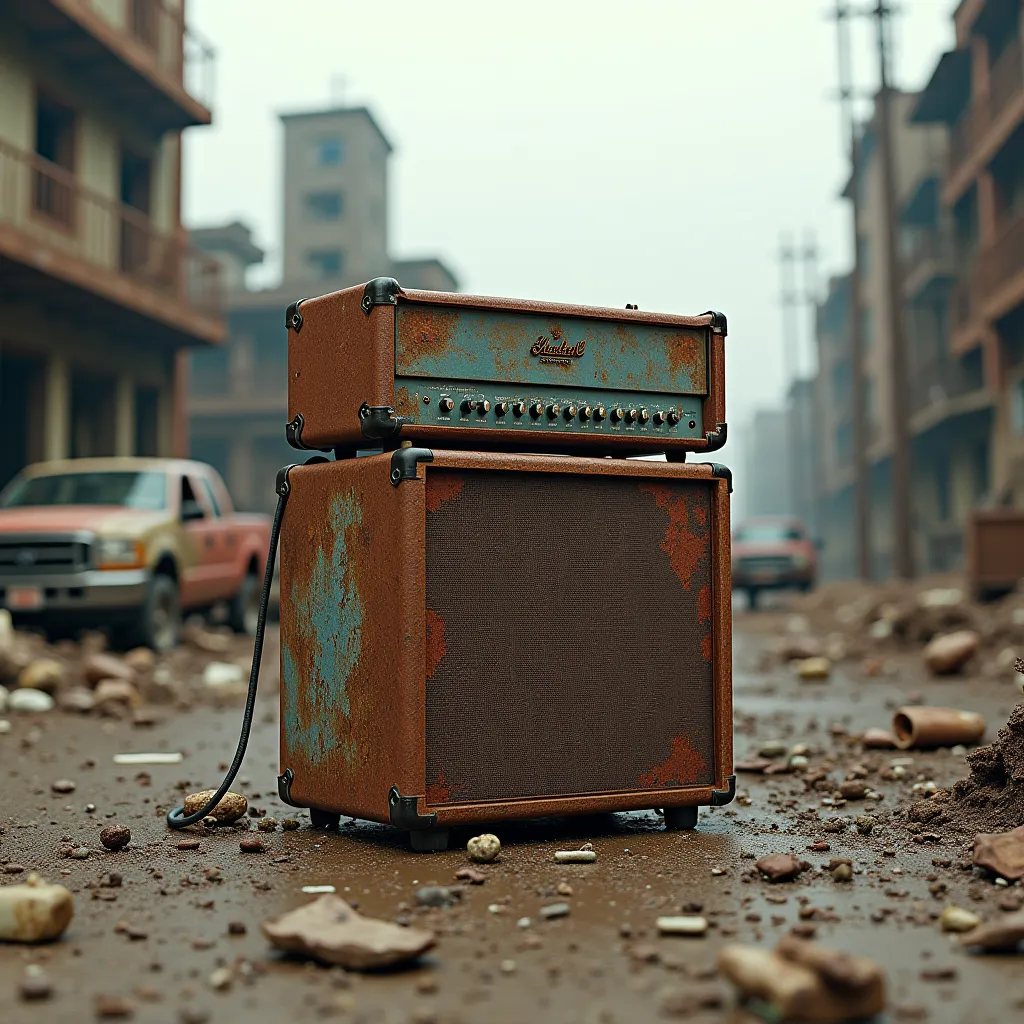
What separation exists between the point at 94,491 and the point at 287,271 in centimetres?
3524

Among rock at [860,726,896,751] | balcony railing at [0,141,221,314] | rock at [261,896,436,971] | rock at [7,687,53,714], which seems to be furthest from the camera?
balcony railing at [0,141,221,314]

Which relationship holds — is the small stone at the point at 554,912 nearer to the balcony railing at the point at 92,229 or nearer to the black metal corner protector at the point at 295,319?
the black metal corner protector at the point at 295,319

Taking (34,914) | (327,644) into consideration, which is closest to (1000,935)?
(34,914)

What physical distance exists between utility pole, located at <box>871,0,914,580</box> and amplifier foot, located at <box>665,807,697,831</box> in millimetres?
18380

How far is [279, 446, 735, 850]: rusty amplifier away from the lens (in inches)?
132

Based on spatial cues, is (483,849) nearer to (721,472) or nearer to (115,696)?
(721,472)

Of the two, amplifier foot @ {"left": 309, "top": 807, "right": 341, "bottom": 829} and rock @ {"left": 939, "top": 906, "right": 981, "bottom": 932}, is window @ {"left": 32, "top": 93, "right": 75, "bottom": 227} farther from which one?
rock @ {"left": 939, "top": 906, "right": 981, "bottom": 932}

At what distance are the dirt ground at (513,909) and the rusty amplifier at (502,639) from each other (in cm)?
16

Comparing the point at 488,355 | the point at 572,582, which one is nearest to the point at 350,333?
the point at 488,355

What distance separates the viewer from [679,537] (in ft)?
12.3

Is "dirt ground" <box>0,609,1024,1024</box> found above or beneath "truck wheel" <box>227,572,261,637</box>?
beneath

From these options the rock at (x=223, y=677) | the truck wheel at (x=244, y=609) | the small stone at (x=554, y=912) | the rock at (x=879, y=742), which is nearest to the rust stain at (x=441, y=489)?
the small stone at (x=554, y=912)

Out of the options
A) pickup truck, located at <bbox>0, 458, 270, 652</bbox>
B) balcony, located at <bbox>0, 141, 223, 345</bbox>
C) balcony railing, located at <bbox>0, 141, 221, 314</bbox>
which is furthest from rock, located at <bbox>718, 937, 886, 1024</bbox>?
balcony railing, located at <bbox>0, 141, 221, 314</bbox>

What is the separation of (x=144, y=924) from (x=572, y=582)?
4.64ft
